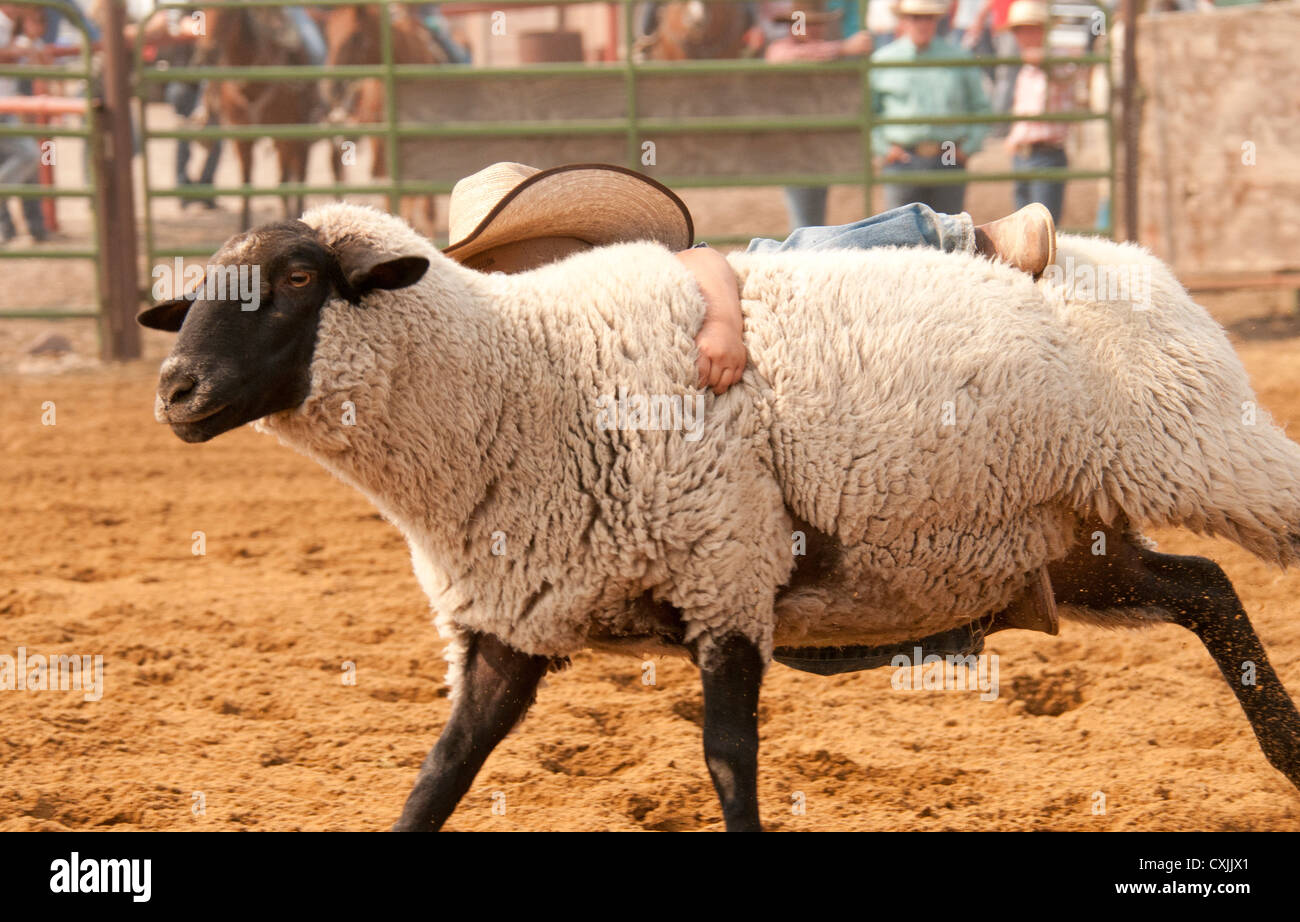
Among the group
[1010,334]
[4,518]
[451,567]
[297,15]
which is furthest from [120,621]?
[297,15]

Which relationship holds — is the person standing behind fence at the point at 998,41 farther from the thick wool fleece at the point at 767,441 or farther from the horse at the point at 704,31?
the thick wool fleece at the point at 767,441

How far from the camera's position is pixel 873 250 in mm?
3100

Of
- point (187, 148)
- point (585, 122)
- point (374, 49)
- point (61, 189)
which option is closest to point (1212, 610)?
point (585, 122)

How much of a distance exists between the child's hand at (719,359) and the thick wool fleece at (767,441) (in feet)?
0.09

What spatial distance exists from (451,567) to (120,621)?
86.6 inches

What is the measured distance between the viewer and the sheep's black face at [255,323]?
2639mm

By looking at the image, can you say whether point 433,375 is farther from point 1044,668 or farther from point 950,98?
point 950,98

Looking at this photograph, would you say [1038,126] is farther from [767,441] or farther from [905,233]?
[767,441]

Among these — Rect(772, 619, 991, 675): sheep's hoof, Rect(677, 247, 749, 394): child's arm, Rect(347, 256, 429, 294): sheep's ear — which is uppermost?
Rect(347, 256, 429, 294): sheep's ear

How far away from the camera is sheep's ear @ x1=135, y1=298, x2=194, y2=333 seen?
2.77 m

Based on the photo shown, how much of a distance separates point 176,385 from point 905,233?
1579 mm

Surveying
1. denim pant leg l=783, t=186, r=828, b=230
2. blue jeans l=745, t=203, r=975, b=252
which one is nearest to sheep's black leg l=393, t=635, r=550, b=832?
blue jeans l=745, t=203, r=975, b=252

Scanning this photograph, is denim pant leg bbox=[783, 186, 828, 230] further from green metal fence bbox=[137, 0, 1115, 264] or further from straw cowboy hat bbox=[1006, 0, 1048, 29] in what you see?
straw cowboy hat bbox=[1006, 0, 1048, 29]

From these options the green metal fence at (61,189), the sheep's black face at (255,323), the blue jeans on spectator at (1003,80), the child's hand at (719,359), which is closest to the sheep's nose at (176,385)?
the sheep's black face at (255,323)
